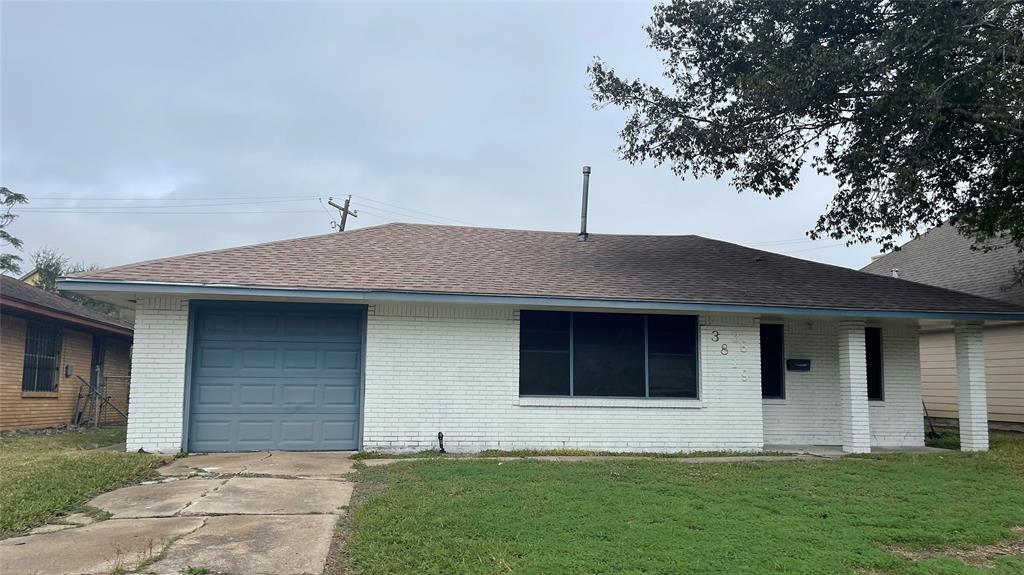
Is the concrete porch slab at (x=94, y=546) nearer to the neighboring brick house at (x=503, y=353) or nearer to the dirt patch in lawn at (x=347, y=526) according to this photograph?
the dirt patch in lawn at (x=347, y=526)

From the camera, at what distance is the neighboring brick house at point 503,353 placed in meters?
10.8

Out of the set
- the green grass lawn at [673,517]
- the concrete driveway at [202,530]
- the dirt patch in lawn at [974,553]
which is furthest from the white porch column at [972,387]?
the concrete driveway at [202,530]

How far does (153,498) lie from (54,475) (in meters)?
1.83

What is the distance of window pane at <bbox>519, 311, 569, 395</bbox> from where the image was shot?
38.6 ft

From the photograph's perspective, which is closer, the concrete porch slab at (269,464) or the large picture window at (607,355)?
the concrete porch slab at (269,464)

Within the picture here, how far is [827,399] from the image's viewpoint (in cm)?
1299

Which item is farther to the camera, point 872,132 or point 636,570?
point 872,132

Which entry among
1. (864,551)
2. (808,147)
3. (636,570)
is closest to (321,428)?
(636,570)

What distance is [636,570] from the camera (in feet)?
16.5

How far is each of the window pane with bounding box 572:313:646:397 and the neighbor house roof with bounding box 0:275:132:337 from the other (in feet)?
34.3

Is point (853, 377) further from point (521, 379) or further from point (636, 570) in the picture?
point (636, 570)

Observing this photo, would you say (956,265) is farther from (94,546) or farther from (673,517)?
(94,546)

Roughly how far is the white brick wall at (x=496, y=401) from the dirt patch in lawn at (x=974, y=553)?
5.93 m

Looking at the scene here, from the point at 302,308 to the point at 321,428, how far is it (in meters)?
1.87
